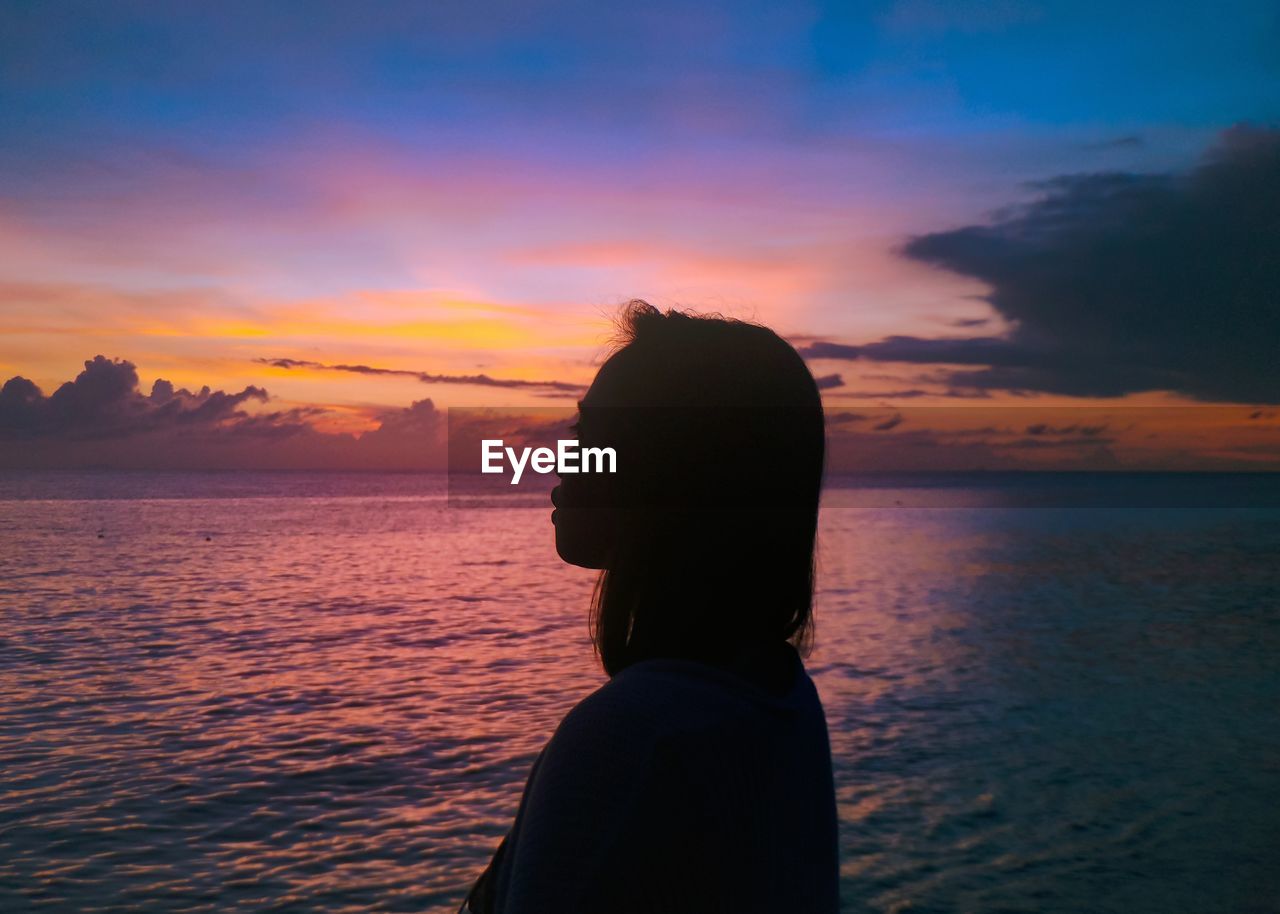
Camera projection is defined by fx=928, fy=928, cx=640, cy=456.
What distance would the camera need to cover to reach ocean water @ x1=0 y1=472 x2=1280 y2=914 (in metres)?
7.41

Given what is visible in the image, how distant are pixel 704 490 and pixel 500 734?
10.5 metres

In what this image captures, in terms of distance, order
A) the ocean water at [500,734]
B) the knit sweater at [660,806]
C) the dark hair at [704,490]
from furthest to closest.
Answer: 1. the ocean water at [500,734]
2. the dark hair at [704,490]
3. the knit sweater at [660,806]

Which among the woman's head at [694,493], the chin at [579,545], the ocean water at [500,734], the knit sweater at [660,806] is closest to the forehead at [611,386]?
the woman's head at [694,493]

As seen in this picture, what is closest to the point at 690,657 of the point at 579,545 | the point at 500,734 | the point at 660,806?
the point at 579,545

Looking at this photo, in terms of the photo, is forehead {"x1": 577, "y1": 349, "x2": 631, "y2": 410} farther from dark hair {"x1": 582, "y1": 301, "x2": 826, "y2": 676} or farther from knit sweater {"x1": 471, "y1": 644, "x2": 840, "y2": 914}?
knit sweater {"x1": 471, "y1": 644, "x2": 840, "y2": 914}

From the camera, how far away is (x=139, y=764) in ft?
33.0

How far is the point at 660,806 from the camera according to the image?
3.54 ft

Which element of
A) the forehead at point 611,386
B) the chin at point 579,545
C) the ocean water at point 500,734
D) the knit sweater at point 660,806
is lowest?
the ocean water at point 500,734

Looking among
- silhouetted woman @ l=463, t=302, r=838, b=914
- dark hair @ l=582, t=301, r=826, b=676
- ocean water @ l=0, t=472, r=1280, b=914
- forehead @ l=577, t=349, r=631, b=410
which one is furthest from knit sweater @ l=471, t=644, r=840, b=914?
ocean water @ l=0, t=472, r=1280, b=914

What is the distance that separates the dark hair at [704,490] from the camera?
1.43 metres

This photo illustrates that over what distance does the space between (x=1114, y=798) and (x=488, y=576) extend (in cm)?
2141

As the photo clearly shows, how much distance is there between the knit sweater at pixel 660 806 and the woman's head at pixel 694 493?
8.6 inches

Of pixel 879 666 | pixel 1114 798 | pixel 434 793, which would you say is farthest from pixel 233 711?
pixel 1114 798

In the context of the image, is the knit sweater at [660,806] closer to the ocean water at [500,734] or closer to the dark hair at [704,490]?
the dark hair at [704,490]
